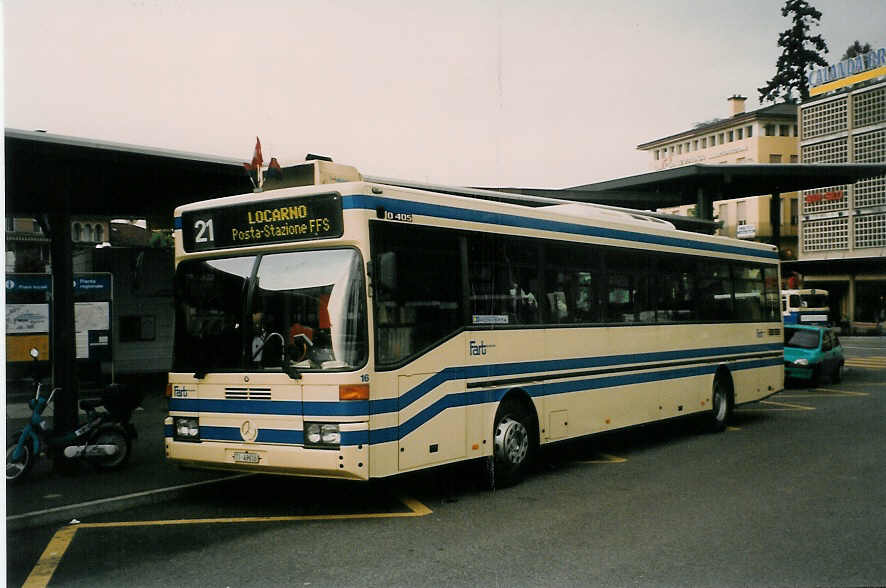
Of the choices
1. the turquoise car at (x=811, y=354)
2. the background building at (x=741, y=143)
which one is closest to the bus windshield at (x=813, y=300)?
the background building at (x=741, y=143)

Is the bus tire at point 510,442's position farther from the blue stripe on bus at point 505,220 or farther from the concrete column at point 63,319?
the concrete column at point 63,319

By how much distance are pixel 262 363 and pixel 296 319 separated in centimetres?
58

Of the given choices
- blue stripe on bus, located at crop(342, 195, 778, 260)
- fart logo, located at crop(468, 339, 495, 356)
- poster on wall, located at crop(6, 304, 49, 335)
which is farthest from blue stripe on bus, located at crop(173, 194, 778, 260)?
poster on wall, located at crop(6, 304, 49, 335)

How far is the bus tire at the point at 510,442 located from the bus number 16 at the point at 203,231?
355 cm

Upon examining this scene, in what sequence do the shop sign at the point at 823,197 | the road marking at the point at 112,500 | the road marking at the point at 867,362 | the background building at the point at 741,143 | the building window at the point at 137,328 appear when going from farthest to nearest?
1. the road marking at the point at 867,362
2. the shop sign at the point at 823,197
3. the building window at the point at 137,328
4. the background building at the point at 741,143
5. the road marking at the point at 112,500

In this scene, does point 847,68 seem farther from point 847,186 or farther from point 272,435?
point 272,435

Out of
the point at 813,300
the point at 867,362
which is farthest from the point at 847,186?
the point at 813,300

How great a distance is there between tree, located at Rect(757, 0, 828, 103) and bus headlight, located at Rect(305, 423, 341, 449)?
28.4 ft

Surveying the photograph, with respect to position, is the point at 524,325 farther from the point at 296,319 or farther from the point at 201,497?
the point at 201,497

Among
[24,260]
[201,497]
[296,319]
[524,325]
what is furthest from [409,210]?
[24,260]

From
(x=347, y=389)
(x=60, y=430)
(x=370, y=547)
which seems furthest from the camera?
(x=60, y=430)

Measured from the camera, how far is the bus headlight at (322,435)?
26.1ft

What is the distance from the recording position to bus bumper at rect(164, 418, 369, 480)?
26.0ft

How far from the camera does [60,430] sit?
11289 mm
